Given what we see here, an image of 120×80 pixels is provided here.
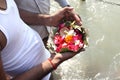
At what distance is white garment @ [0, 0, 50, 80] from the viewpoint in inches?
61.7

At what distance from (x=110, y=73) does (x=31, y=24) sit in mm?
1442

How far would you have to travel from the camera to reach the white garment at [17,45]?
1568 millimetres

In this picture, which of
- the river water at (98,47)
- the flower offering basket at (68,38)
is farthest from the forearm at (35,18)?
the river water at (98,47)

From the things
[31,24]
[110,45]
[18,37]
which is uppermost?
[18,37]

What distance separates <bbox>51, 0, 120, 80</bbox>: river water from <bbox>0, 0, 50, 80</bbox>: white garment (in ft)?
5.24

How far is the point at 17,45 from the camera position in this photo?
5.54ft

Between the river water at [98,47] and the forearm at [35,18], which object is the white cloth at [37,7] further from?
the river water at [98,47]

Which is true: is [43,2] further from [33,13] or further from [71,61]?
[71,61]

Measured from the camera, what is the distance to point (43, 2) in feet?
7.95

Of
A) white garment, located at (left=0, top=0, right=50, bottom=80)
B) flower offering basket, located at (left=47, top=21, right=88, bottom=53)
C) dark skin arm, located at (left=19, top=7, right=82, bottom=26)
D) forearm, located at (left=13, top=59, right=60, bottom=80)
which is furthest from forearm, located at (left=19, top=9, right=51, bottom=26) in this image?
forearm, located at (left=13, top=59, right=60, bottom=80)

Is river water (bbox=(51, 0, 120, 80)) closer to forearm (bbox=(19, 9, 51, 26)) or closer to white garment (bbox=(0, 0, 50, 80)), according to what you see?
forearm (bbox=(19, 9, 51, 26))

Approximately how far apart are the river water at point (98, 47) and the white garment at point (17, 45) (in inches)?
62.9

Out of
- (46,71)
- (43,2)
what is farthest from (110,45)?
(46,71)

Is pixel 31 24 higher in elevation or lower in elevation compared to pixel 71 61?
higher
